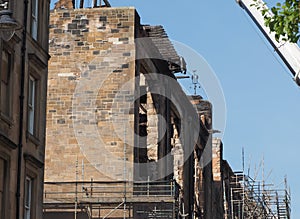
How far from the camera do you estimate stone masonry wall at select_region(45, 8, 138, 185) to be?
45031 millimetres

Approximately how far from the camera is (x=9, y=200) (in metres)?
29.9

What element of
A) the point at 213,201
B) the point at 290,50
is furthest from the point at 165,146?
the point at 290,50

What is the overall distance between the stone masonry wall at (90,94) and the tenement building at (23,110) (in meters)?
11.2

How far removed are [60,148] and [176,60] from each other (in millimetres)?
9896

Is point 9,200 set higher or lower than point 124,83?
lower

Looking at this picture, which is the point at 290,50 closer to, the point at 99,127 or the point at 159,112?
the point at 99,127

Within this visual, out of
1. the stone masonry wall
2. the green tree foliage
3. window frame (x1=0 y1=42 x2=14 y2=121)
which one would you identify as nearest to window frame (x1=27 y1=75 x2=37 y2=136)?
window frame (x1=0 y1=42 x2=14 y2=121)

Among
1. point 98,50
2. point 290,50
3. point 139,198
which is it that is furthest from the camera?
point 98,50

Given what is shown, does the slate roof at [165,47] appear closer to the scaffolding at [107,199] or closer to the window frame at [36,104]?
the scaffolding at [107,199]

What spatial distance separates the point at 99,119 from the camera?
45.6 meters

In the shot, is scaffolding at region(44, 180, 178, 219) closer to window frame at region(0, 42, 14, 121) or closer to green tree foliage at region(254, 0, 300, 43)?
window frame at region(0, 42, 14, 121)

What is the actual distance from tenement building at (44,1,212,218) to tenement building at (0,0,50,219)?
1073cm

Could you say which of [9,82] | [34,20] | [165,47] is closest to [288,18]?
[9,82]

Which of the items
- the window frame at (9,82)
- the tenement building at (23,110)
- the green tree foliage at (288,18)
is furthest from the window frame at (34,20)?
the green tree foliage at (288,18)
